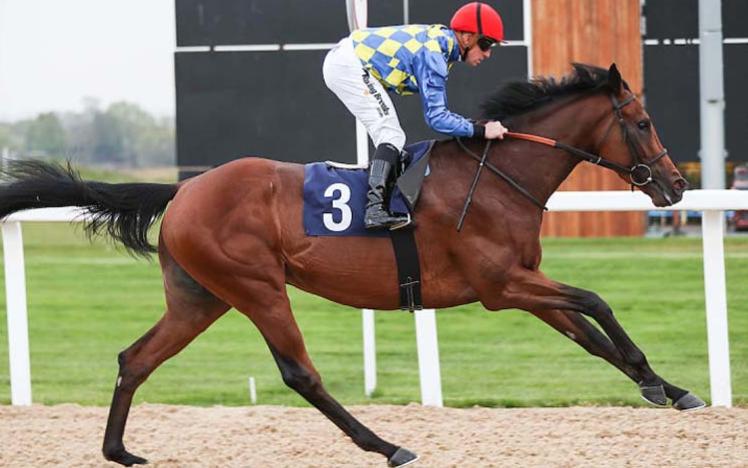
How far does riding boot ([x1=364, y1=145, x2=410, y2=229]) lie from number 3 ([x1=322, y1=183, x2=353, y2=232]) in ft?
0.34

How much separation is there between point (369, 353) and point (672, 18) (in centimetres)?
264

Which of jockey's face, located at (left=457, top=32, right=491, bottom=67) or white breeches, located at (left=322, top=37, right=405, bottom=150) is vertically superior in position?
jockey's face, located at (left=457, top=32, right=491, bottom=67)

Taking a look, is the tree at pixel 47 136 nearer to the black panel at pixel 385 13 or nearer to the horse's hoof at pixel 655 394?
the black panel at pixel 385 13

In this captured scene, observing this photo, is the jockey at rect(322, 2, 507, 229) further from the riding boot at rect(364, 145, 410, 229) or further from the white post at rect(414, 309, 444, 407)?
the white post at rect(414, 309, 444, 407)

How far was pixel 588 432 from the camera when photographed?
540 cm

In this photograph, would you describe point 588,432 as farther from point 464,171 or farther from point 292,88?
point 292,88

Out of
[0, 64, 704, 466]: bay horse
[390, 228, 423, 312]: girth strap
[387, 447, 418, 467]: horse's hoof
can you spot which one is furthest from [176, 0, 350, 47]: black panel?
[387, 447, 418, 467]: horse's hoof

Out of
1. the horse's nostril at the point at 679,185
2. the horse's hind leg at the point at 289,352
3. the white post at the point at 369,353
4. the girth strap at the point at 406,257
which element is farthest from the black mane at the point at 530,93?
the white post at the point at 369,353

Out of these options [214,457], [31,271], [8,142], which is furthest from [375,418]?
[8,142]

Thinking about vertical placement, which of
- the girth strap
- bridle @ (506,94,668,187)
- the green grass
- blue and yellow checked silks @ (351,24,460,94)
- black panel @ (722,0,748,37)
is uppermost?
black panel @ (722,0,748,37)

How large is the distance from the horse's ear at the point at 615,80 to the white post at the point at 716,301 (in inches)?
46.5

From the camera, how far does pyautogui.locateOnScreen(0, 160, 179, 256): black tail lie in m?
5.28

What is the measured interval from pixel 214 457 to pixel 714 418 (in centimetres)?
224

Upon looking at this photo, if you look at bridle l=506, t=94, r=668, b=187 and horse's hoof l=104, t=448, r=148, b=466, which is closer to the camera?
bridle l=506, t=94, r=668, b=187
